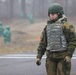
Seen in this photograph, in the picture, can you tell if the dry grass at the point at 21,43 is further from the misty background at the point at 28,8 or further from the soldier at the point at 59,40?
the misty background at the point at 28,8

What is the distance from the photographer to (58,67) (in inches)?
240

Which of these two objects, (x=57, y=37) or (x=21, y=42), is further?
(x=21, y=42)

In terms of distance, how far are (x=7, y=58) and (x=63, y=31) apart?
27.0 feet

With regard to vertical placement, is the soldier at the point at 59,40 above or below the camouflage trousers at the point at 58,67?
above

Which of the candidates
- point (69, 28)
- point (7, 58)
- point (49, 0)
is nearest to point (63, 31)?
point (69, 28)

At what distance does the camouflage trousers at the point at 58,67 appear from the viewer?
6.09 meters

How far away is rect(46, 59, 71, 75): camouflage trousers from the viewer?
6.09m

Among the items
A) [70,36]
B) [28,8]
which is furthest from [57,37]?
[28,8]

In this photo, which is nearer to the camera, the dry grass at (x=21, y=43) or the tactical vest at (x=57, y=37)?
the tactical vest at (x=57, y=37)

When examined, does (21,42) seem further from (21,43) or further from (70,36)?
(70,36)

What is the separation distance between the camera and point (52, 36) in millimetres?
6078

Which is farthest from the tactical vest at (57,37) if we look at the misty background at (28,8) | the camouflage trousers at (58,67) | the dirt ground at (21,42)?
the misty background at (28,8)

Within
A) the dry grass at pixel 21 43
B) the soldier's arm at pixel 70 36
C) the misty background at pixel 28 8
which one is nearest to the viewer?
the soldier's arm at pixel 70 36

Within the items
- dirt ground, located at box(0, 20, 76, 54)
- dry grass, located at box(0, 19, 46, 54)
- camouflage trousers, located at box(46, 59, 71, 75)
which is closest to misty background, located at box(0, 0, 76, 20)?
dirt ground, located at box(0, 20, 76, 54)
